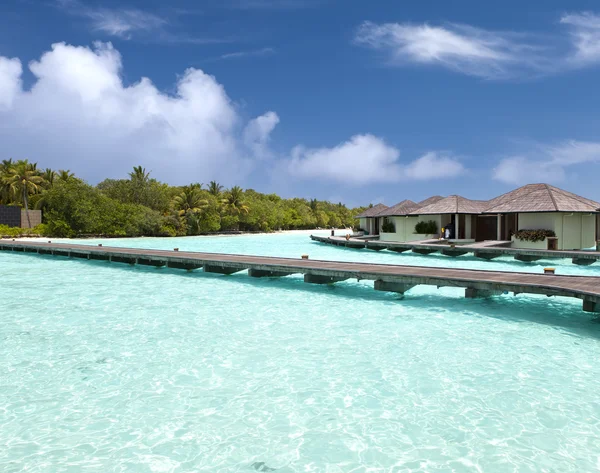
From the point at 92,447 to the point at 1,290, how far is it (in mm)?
11623

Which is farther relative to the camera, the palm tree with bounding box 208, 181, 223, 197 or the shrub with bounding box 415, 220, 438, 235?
the palm tree with bounding box 208, 181, 223, 197

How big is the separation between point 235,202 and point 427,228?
36.8 m

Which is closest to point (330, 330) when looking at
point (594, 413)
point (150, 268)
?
point (594, 413)

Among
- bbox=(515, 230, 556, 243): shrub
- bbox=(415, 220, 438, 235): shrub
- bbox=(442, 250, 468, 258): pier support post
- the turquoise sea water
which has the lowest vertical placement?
the turquoise sea water

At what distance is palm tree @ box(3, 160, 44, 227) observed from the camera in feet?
150

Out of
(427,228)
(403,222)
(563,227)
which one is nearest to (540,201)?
(563,227)

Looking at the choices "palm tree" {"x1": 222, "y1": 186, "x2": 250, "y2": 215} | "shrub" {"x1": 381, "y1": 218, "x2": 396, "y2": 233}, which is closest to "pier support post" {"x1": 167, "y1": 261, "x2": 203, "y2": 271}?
"shrub" {"x1": 381, "y1": 218, "x2": 396, "y2": 233}

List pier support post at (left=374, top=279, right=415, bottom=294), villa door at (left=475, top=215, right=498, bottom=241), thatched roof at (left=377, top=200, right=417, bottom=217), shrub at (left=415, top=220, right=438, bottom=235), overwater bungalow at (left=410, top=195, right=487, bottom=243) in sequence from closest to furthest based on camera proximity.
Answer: pier support post at (left=374, top=279, right=415, bottom=294), overwater bungalow at (left=410, top=195, right=487, bottom=243), villa door at (left=475, top=215, right=498, bottom=241), shrub at (left=415, top=220, right=438, bottom=235), thatched roof at (left=377, top=200, right=417, bottom=217)

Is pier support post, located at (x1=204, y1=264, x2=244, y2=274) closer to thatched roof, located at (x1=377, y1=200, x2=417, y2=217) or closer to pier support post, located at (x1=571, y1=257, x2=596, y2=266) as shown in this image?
pier support post, located at (x1=571, y1=257, x2=596, y2=266)

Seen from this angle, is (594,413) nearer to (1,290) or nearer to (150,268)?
(1,290)

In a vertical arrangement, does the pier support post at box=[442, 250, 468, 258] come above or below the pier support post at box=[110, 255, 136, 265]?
above

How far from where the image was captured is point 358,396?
555 cm

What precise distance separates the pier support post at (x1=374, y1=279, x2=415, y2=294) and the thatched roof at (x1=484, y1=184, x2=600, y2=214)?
1266cm

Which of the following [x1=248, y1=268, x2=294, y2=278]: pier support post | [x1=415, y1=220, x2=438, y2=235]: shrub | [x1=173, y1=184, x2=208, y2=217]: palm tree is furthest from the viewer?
[x1=173, y1=184, x2=208, y2=217]: palm tree
